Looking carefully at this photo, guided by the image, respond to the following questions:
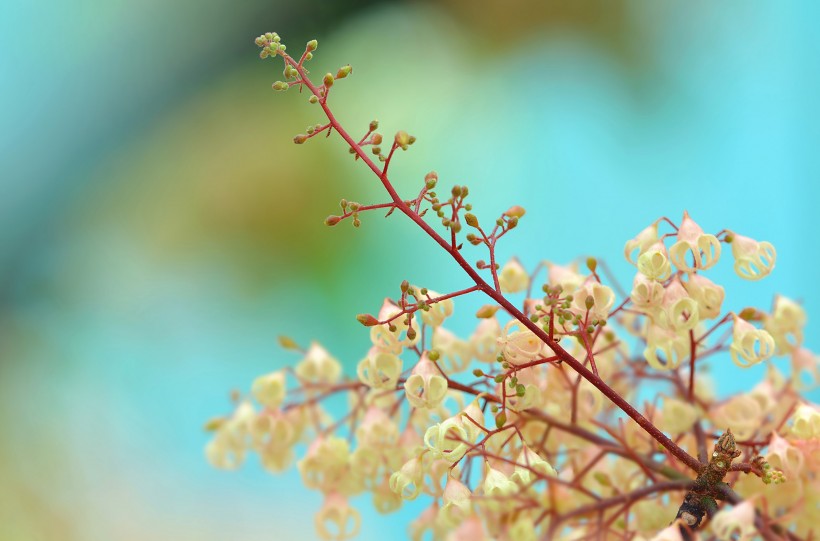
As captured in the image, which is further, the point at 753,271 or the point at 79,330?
the point at 79,330

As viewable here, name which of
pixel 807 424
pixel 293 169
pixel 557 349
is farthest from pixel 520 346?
pixel 293 169

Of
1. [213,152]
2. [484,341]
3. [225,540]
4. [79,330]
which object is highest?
[213,152]

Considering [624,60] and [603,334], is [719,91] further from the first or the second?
[603,334]

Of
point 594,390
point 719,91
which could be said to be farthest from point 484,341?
point 719,91

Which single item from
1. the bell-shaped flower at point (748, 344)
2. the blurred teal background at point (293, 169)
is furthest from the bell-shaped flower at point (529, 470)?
the blurred teal background at point (293, 169)

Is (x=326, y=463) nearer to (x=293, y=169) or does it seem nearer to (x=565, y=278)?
(x=565, y=278)

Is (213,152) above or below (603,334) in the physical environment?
above

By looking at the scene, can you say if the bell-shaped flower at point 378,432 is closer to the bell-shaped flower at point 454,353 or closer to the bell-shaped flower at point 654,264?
the bell-shaped flower at point 454,353

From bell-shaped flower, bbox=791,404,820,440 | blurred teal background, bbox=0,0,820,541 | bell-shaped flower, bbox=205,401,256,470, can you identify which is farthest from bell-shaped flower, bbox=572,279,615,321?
blurred teal background, bbox=0,0,820,541
